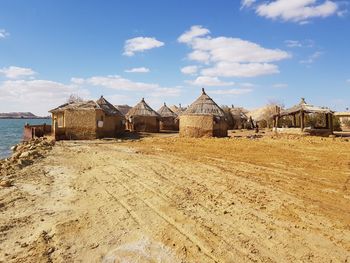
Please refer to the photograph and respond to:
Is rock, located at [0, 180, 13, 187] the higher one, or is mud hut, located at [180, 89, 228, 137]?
mud hut, located at [180, 89, 228, 137]

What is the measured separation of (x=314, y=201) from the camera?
27.0ft

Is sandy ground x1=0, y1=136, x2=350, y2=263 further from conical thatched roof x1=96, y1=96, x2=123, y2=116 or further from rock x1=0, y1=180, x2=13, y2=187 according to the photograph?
conical thatched roof x1=96, y1=96, x2=123, y2=116

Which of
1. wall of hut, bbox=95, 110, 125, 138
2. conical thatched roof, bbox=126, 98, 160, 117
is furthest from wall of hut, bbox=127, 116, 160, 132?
wall of hut, bbox=95, 110, 125, 138

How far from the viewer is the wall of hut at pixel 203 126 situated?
28.1 meters

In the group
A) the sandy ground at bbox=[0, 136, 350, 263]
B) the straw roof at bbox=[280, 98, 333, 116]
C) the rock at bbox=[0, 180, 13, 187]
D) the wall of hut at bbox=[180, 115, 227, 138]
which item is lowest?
the sandy ground at bbox=[0, 136, 350, 263]

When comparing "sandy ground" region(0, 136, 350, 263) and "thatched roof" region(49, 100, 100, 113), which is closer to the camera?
"sandy ground" region(0, 136, 350, 263)

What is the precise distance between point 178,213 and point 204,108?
22387 mm

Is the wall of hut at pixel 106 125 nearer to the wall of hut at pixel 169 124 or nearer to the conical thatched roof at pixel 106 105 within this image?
the conical thatched roof at pixel 106 105

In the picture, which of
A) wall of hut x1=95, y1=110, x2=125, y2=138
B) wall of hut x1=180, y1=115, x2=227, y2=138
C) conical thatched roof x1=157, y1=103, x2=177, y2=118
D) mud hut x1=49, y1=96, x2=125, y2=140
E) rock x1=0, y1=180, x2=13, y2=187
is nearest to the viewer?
rock x1=0, y1=180, x2=13, y2=187

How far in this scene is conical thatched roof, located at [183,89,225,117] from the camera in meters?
28.9

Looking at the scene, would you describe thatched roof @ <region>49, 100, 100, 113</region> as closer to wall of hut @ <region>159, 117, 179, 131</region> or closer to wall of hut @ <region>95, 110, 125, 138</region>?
wall of hut @ <region>95, 110, 125, 138</region>

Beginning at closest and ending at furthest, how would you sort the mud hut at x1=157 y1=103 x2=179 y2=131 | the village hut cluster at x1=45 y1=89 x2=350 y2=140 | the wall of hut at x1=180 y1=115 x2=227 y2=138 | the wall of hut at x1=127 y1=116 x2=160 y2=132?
the village hut cluster at x1=45 y1=89 x2=350 y2=140, the wall of hut at x1=180 y1=115 x2=227 y2=138, the wall of hut at x1=127 y1=116 x2=160 y2=132, the mud hut at x1=157 y1=103 x2=179 y2=131

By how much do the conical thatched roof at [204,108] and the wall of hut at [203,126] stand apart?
55cm

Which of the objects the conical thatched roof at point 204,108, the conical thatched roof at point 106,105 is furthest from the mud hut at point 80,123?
the conical thatched roof at point 204,108
